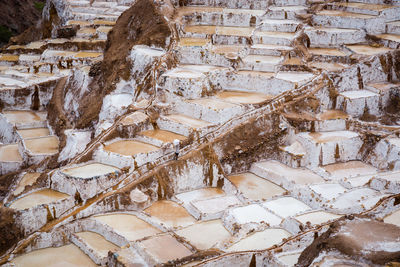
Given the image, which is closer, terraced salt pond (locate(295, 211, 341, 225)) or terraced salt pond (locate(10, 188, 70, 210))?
terraced salt pond (locate(295, 211, 341, 225))

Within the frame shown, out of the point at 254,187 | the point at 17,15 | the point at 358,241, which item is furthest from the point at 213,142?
the point at 17,15

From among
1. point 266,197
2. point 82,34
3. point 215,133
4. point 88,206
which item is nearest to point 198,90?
point 215,133

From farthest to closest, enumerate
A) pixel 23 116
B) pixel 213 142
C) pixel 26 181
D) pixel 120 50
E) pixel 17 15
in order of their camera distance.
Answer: pixel 17 15 < pixel 23 116 < pixel 120 50 < pixel 26 181 < pixel 213 142

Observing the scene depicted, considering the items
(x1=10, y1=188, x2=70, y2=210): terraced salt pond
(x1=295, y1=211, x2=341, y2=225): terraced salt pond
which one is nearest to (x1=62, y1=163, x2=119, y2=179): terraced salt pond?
(x1=10, y1=188, x2=70, y2=210): terraced salt pond

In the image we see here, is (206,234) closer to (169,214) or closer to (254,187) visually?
(169,214)

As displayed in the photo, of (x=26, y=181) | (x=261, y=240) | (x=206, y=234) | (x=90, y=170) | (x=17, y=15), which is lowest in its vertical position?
(x=26, y=181)

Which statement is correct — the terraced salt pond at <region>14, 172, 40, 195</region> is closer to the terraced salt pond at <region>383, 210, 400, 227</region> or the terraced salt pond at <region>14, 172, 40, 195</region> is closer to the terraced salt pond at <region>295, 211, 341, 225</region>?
the terraced salt pond at <region>295, 211, 341, 225</region>
